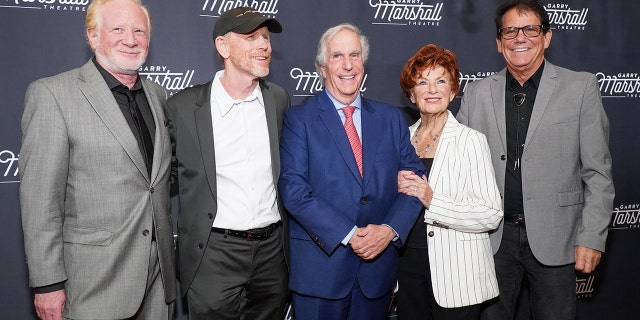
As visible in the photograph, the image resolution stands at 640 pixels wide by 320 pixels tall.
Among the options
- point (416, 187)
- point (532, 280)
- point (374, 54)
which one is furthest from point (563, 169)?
point (374, 54)

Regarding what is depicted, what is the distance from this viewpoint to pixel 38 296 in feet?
7.20

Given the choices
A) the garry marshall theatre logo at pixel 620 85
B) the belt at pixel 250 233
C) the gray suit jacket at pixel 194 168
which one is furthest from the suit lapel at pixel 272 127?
the garry marshall theatre logo at pixel 620 85

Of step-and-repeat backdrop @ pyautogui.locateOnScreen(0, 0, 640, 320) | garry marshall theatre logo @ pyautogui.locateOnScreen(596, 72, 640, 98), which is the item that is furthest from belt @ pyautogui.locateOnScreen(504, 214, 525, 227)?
garry marshall theatre logo @ pyautogui.locateOnScreen(596, 72, 640, 98)

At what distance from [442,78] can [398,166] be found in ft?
1.62

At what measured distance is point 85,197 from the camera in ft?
7.32

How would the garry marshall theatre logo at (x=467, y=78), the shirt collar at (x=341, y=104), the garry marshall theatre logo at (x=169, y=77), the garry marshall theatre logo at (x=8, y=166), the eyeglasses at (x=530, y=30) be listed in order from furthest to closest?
the garry marshall theatre logo at (x=467, y=78)
the garry marshall theatre logo at (x=169, y=77)
the garry marshall theatre logo at (x=8, y=166)
the eyeglasses at (x=530, y=30)
the shirt collar at (x=341, y=104)

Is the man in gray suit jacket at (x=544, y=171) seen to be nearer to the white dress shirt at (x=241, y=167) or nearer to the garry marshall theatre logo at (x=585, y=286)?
the white dress shirt at (x=241, y=167)

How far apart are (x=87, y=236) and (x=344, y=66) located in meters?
1.34

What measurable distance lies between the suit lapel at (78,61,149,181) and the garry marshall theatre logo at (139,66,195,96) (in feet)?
3.33

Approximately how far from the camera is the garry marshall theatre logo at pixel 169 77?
3316 millimetres

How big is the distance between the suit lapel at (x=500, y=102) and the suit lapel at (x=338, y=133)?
32.0 inches

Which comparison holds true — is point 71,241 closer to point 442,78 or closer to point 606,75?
point 442,78

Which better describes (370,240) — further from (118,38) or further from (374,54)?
(374,54)

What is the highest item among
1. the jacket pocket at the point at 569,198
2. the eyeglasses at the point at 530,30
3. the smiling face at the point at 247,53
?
the eyeglasses at the point at 530,30
